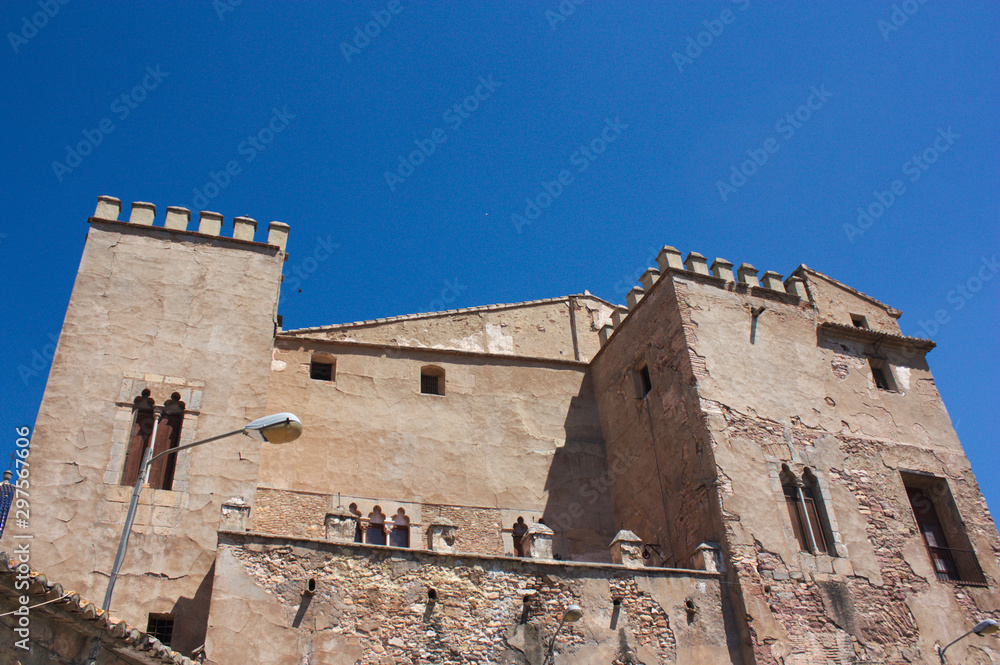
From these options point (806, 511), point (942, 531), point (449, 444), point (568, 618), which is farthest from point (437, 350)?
point (942, 531)

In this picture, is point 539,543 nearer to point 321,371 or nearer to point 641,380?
point 641,380

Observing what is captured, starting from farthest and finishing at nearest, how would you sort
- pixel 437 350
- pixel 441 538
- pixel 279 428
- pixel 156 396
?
pixel 437 350 → pixel 156 396 → pixel 441 538 → pixel 279 428

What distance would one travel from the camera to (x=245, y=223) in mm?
16672

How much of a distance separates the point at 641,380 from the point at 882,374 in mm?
5602

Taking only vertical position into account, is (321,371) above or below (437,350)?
below

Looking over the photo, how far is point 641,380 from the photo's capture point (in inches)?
682

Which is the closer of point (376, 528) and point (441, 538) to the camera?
point (441, 538)

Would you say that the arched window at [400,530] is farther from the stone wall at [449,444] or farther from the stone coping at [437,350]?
the stone coping at [437,350]

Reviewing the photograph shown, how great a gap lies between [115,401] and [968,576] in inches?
634

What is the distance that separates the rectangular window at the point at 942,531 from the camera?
→ 50.9 feet

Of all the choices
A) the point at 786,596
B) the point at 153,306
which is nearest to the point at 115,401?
the point at 153,306

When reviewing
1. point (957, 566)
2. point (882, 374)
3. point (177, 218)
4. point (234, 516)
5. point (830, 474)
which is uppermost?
point (177, 218)

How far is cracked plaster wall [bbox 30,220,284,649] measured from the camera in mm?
12344

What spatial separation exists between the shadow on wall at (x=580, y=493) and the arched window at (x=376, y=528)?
11.3ft
